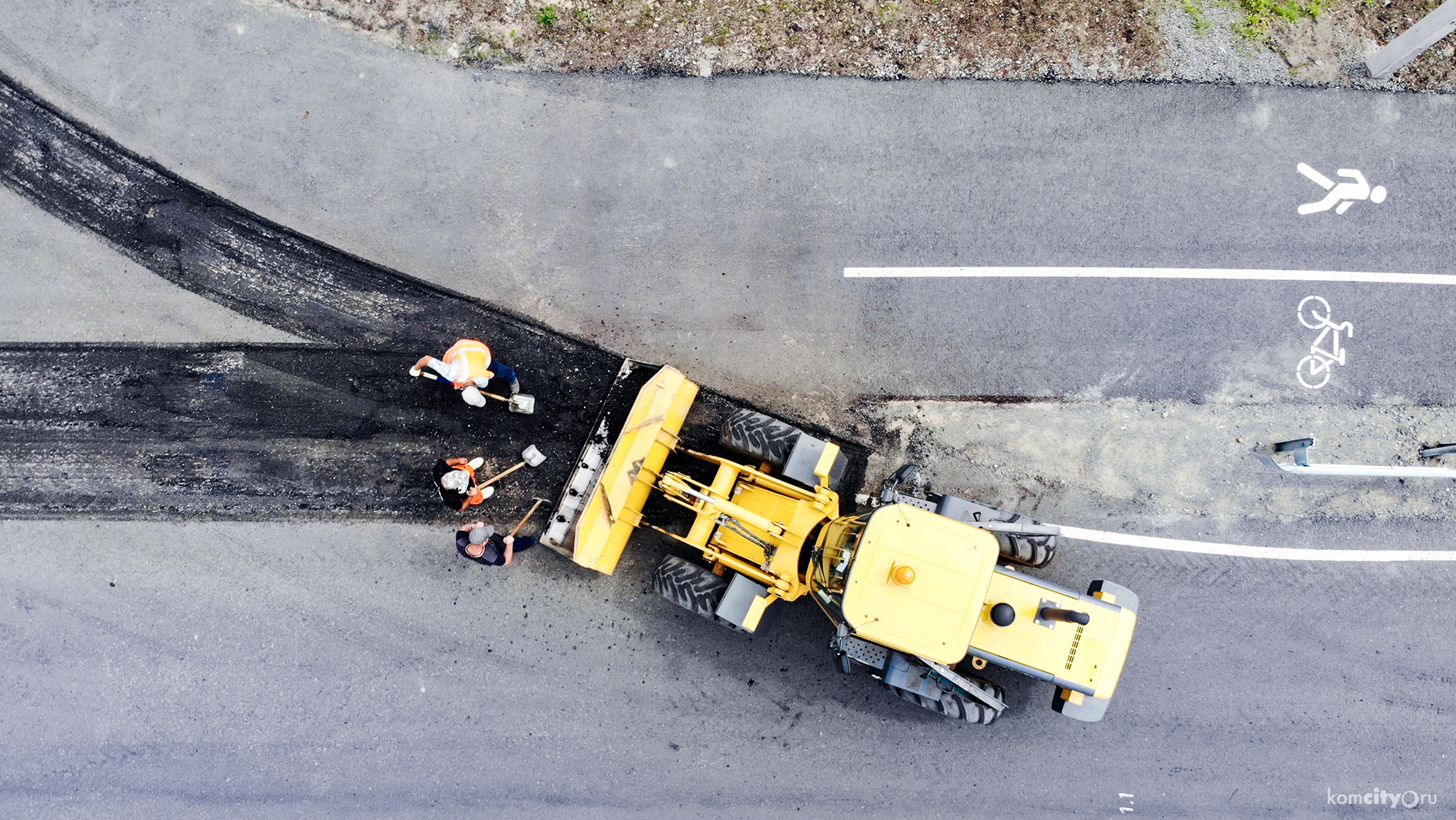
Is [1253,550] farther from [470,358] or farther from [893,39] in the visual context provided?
[470,358]

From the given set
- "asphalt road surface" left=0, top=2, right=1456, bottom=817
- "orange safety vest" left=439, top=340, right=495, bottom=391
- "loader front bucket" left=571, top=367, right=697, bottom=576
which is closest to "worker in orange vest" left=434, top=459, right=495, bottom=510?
"asphalt road surface" left=0, top=2, right=1456, bottom=817

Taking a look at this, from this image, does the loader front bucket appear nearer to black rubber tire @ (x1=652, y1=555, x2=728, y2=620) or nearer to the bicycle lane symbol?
black rubber tire @ (x1=652, y1=555, x2=728, y2=620)

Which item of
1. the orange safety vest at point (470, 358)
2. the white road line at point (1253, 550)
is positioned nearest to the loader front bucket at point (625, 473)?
the orange safety vest at point (470, 358)

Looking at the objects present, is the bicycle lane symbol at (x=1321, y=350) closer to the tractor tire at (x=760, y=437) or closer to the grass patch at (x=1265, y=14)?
the grass patch at (x=1265, y=14)

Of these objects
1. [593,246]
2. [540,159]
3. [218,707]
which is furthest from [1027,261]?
[218,707]

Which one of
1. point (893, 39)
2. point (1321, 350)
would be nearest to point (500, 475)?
point (893, 39)

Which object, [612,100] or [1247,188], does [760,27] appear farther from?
[1247,188]
